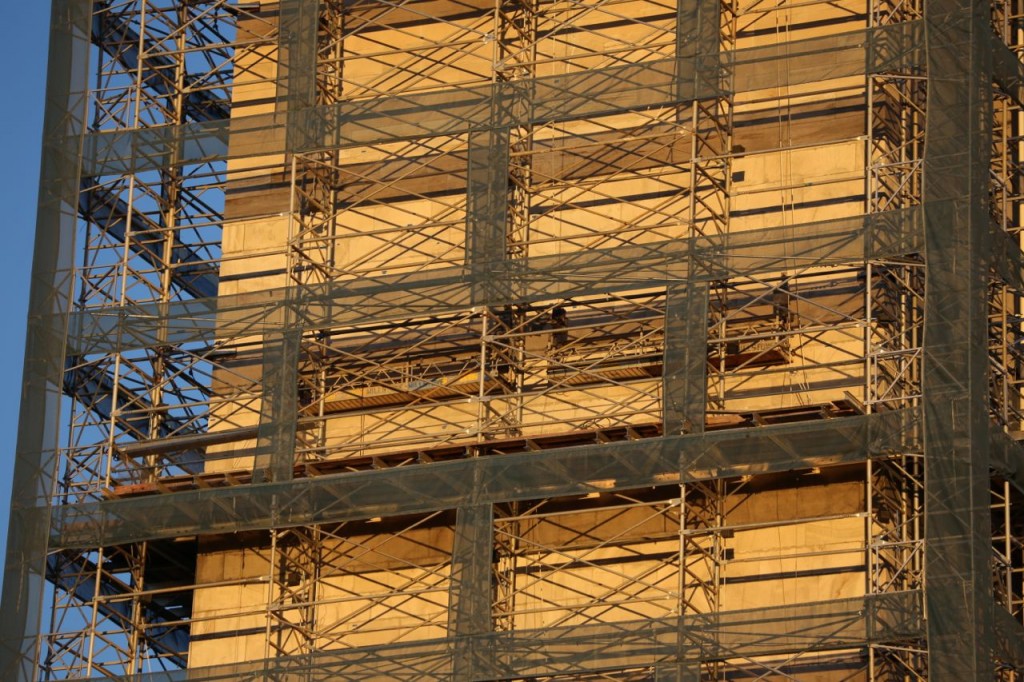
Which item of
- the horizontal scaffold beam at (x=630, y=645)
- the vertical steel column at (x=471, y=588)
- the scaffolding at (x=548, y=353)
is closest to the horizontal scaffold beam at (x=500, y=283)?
the scaffolding at (x=548, y=353)

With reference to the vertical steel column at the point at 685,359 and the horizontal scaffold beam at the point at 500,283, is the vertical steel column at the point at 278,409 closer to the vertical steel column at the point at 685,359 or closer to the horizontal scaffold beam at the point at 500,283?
the horizontal scaffold beam at the point at 500,283

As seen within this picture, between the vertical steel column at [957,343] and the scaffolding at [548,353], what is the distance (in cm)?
6

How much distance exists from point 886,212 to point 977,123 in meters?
2.05

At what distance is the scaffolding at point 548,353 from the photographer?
142ft

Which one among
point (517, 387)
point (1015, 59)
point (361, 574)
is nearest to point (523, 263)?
point (517, 387)

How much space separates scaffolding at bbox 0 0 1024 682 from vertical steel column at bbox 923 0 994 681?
0.20 feet

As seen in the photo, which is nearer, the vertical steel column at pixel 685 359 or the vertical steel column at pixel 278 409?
the vertical steel column at pixel 685 359

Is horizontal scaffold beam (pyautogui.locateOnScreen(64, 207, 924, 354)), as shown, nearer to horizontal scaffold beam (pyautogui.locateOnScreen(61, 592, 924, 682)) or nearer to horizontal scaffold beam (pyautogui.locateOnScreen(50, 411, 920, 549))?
horizontal scaffold beam (pyautogui.locateOnScreen(50, 411, 920, 549))

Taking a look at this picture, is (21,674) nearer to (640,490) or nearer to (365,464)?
(365,464)

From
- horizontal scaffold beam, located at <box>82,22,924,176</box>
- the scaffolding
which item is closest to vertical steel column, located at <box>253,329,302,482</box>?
the scaffolding

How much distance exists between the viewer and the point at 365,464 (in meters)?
46.8

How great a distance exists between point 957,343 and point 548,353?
761 centimetres

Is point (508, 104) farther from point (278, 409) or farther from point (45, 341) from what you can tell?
point (45, 341)

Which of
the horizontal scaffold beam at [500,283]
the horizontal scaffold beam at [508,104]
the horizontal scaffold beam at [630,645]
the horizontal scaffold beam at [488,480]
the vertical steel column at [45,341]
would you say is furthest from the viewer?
the vertical steel column at [45,341]
